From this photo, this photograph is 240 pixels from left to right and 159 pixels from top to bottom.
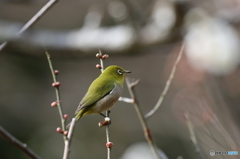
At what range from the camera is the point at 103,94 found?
0.74 metres

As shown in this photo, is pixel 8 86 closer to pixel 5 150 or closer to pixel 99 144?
pixel 5 150

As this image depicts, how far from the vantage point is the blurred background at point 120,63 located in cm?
300

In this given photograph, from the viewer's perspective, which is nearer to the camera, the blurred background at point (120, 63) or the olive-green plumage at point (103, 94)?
the olive-green plumage at point (103, 94)

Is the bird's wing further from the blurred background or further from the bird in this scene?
the blurred background

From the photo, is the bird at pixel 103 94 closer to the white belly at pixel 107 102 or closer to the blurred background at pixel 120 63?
the white belly at pixel 107 102

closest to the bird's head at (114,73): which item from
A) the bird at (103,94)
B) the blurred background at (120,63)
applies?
the bird at (103,94)

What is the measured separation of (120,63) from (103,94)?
11.2 ft

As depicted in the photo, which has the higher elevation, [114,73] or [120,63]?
[120,63]

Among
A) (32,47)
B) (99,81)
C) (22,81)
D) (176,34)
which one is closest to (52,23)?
(22,81)

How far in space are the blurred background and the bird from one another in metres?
1.40

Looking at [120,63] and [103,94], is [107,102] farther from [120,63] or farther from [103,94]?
[120,63]

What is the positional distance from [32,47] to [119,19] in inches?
28.2

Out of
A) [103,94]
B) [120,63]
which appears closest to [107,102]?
[103,94]

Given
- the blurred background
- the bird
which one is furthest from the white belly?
the blurred background
